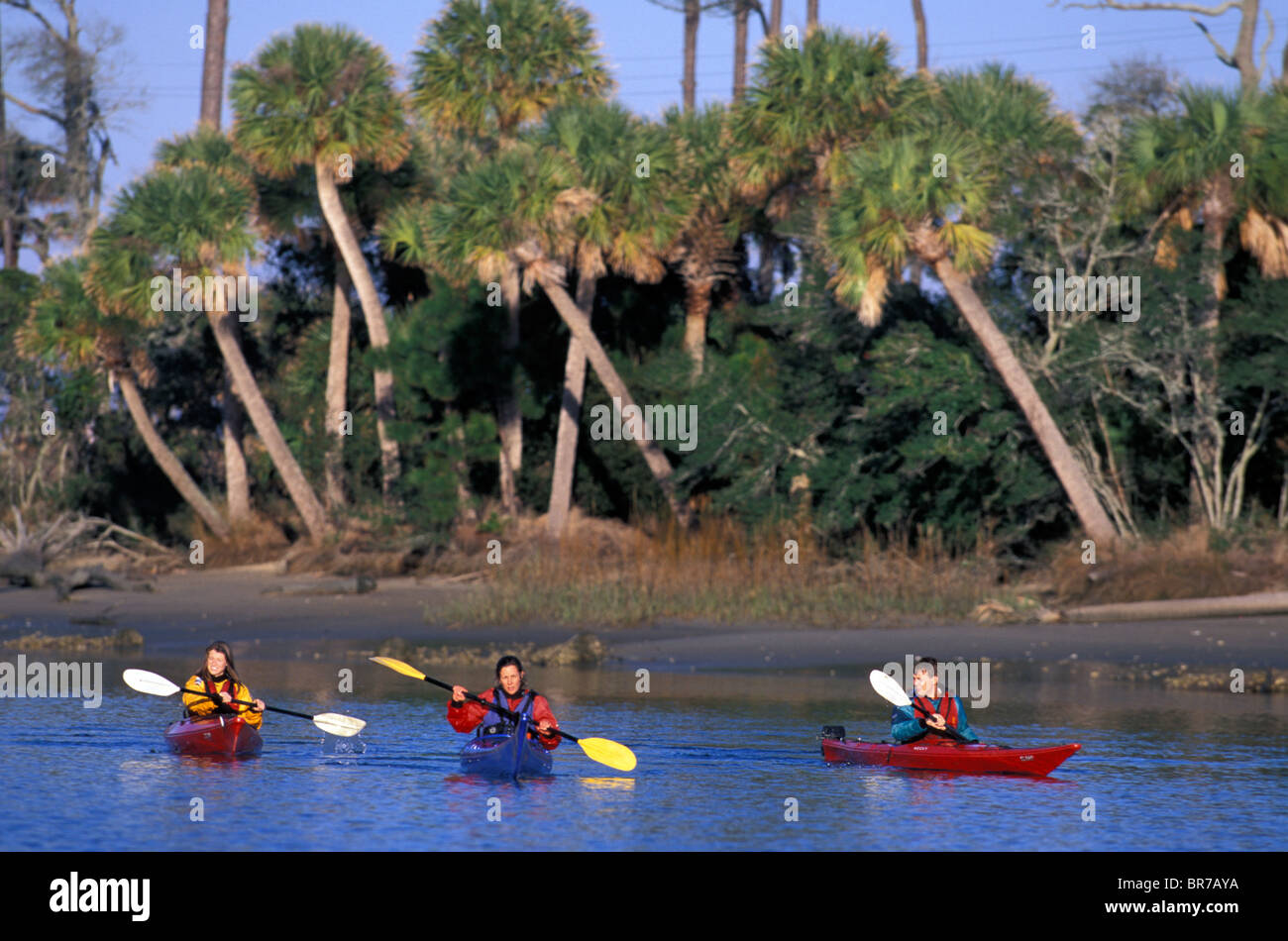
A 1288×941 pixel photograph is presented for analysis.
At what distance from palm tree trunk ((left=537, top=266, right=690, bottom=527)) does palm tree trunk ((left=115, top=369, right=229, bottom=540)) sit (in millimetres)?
10430

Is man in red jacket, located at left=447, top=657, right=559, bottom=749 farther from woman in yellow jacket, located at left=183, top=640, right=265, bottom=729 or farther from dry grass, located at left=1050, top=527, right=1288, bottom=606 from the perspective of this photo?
dry grass, located at left=1050, top=527, right=1288, bottom=606

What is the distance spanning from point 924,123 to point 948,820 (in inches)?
843

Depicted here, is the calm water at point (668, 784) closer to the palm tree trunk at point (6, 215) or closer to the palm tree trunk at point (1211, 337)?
the palm tree trunk at point (1211, 337)

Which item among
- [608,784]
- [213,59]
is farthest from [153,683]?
[213,59]

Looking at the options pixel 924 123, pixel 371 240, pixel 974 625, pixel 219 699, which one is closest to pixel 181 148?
pixel 371 240

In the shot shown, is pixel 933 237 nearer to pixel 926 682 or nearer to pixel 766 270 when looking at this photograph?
pixel 766 270

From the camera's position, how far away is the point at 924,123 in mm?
31938

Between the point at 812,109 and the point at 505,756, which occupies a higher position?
the point at 812,109

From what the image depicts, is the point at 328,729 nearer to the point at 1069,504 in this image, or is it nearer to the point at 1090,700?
the point at 1090,700

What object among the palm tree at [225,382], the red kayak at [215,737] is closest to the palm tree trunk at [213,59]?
the palm tree at [225,382]

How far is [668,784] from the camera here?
14.4 metres

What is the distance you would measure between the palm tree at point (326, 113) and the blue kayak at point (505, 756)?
22567mm
